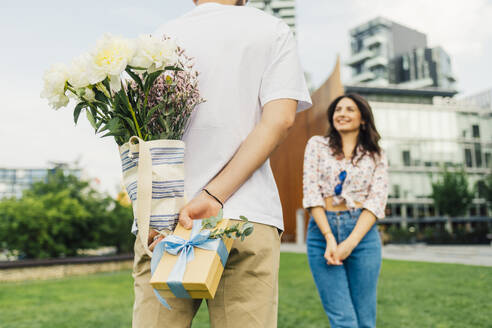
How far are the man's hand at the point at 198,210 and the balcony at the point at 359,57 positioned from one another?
69.9 metres

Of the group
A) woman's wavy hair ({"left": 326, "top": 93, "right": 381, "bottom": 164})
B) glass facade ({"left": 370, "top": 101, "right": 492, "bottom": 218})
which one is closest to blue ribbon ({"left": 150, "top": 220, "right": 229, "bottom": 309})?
woman's wavy hair ({"left": 326, "top": 93, "right": 381, "bottom": 164})

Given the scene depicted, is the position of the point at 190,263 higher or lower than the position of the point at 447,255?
higher

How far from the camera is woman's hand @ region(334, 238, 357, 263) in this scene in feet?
8.31

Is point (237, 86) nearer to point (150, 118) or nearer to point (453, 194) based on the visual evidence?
point (150, 118)

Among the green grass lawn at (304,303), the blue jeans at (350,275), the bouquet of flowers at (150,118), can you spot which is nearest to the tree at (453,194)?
the green grass lawn at (304,303)

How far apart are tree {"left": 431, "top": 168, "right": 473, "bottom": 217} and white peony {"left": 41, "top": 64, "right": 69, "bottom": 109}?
114ft

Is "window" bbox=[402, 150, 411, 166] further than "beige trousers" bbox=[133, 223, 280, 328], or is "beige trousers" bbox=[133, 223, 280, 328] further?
"window" bbox=[402, 150, 411, 166]

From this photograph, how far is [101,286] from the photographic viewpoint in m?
9.55

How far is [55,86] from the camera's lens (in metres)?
1.19

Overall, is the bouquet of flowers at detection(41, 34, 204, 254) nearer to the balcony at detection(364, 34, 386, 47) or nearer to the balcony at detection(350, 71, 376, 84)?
the balcony at detection(350, 71, 376, 84)

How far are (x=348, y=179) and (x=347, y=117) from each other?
0.48 meters

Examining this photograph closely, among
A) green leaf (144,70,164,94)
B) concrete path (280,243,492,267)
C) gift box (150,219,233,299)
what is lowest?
concrete path (280,243,492,267)

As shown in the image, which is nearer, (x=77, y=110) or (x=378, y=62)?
(x=77, y=110)

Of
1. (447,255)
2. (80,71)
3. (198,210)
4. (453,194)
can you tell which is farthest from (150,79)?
(453,194)
